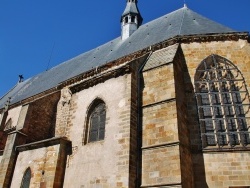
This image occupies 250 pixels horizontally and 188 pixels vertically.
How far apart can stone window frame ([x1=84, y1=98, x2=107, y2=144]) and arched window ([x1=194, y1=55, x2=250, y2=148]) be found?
293 centimetres

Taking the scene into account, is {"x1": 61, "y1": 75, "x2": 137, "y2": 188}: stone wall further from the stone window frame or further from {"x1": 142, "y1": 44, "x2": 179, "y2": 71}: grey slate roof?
{"x1": 142, "y1": 44, "x2": 179, "y2": 71}: grey slate roof

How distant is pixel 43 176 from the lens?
7320mm

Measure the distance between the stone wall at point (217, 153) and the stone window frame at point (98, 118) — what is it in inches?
103

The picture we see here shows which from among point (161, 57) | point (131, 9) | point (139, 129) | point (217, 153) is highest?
point (131, 9)

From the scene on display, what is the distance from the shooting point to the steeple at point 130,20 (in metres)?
14.7

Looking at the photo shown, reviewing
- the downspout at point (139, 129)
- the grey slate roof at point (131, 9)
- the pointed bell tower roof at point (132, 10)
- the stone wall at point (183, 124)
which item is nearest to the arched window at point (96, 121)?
the downspout at point (139, 129)

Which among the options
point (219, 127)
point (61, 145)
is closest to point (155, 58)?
point (219, 127)

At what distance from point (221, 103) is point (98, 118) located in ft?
12.6

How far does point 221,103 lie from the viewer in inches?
299

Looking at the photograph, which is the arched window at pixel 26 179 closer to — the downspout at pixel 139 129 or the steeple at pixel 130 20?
the downspout at pixel 139 129

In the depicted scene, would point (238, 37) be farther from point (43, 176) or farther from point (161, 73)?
point (43, 176)

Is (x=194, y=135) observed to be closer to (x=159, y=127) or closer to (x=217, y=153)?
(x=217, y=153)

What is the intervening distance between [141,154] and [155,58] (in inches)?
133

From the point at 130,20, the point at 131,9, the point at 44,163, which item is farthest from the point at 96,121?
the point at 131,9
